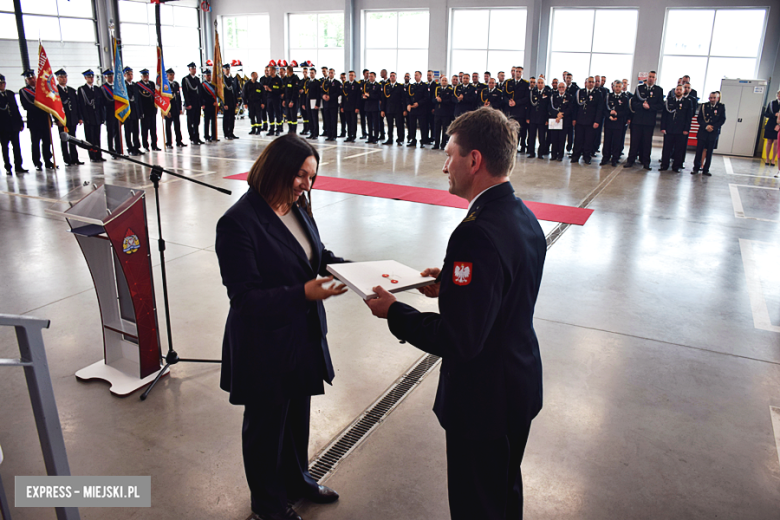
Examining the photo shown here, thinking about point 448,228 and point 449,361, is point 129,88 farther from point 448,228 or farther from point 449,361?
point 449,361

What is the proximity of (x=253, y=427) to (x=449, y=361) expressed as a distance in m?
0.90

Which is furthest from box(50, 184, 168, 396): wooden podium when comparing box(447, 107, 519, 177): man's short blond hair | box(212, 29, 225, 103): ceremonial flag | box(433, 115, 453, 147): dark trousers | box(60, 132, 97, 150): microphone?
box(212, 29, 225, 103): ceremonial flag

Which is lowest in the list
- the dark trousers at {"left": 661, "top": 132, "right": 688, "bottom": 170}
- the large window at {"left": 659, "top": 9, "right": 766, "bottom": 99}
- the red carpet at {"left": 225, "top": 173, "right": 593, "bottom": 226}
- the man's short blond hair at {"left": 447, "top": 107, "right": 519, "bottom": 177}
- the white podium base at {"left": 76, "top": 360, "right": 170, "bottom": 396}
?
the white podium base at {"left": 76, "top": 360, "right": 170, "bottom": 396}

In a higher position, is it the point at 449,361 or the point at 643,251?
the point at 449,361

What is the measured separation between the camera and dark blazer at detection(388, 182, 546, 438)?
1.64m

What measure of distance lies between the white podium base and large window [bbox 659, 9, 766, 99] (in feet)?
58.3

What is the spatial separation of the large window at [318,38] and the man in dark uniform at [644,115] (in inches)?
512

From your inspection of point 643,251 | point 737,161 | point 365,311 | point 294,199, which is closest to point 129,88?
point 365,311

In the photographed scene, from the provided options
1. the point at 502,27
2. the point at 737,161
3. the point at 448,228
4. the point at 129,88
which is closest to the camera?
the point at 448,228

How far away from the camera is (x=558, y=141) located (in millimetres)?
13117

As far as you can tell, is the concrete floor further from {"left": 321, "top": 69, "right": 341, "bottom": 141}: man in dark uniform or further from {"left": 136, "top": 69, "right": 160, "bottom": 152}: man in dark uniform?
{"left": 321, "top": 69, "right": 341, "bottom": 141}: man in dark uniform

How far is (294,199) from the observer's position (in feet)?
Result: 7.09

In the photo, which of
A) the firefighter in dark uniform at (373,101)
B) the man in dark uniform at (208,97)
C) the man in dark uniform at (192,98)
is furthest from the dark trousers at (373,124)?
the man in dark uniform at (192,98)

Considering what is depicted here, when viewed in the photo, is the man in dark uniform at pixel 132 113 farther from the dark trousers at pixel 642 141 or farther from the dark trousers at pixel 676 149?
the dark trousers at pixel 676 149
